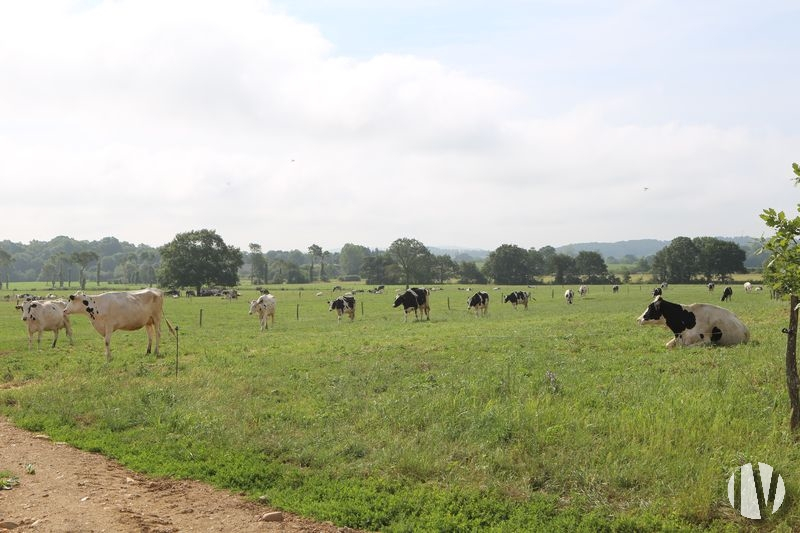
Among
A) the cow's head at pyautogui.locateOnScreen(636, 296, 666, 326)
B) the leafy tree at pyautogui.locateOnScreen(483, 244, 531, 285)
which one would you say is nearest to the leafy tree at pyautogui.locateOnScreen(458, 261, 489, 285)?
the leafy tree at pyautogui.locateOnScreen(483, 244, 531, 285)

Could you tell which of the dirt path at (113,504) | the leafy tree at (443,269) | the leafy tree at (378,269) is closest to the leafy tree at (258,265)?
the leafy tree at (378,269)

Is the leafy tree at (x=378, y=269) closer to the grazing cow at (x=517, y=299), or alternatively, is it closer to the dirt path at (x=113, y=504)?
the grazing cow at (x=517, y=299)

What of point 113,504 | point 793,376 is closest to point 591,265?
point 793,376

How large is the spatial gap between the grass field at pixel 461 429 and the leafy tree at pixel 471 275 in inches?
4731

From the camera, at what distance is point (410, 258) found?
131 meters

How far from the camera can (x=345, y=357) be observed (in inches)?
690

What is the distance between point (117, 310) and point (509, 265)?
116 meters

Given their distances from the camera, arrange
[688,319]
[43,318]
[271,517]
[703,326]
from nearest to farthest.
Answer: [271,517] → [703,326] → [688,319] → [43,318]

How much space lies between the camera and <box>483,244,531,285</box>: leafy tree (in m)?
129

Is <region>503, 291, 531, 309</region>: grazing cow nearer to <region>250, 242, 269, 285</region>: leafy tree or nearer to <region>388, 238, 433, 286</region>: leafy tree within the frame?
<region>388, 238, 433, 286</region>: leafy tree

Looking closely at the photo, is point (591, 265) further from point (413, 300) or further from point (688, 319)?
point (688, 319)

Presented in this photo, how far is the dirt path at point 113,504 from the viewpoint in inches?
262

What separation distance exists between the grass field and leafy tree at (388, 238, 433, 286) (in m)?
113

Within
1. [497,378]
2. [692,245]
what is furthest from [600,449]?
[692,245]
